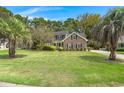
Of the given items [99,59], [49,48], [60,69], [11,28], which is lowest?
[60,69]

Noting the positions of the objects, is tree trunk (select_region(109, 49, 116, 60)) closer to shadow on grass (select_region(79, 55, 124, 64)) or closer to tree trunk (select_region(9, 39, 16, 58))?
shadow on grass (select_region(79, 55, 124, 64))

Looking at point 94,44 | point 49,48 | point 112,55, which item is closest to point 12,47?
point 49,48

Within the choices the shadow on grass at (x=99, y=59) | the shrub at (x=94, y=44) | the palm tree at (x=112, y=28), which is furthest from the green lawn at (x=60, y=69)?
the palm tree at (x=112, y=28)

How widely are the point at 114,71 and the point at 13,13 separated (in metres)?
2.01

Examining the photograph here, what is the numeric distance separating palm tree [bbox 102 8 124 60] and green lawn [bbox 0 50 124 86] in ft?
1.03

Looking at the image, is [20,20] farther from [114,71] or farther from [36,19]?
[114,71]

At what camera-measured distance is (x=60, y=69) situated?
18.5 ft

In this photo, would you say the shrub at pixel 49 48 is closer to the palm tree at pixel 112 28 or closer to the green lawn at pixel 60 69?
the green lawn at pixel 60 69

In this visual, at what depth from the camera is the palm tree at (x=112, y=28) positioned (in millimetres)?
5805

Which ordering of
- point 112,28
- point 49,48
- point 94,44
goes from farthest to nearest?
point 112,28 → point 94,44 → point 49,48

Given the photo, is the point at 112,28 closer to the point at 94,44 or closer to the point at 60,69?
the point at 94,44

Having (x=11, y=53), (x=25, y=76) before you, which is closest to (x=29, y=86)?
(x=25, y=76)

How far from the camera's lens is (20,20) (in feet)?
19.0

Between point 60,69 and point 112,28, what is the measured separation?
132cm
